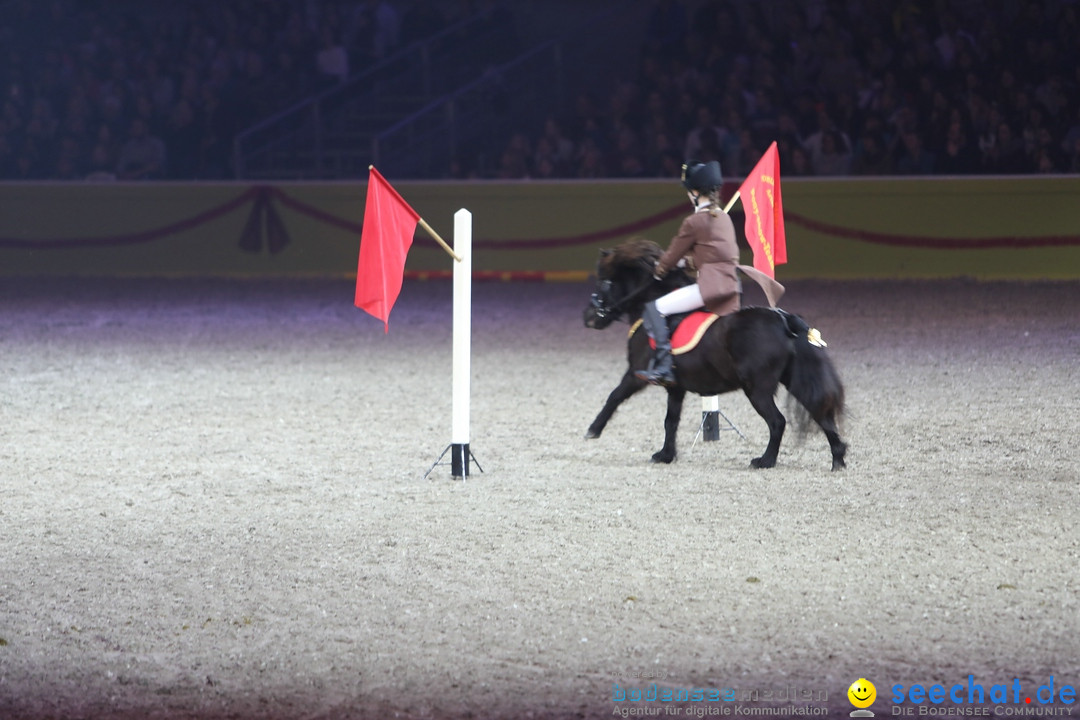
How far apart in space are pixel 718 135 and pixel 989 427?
9535 millimetres

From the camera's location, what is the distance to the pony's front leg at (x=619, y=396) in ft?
23.4

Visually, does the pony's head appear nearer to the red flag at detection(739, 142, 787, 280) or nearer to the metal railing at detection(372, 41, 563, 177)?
the red flag at detection(739, 142, 787, 280)

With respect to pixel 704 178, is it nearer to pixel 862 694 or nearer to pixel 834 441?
pixel 834 441

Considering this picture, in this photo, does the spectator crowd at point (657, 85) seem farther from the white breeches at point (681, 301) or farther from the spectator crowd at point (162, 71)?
the white breeches at point (681, 301)

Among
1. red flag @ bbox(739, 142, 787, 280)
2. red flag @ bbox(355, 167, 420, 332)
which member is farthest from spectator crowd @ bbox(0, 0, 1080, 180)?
red flag @ bbox(355, 167, 420, 332)

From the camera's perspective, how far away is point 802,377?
6.65m

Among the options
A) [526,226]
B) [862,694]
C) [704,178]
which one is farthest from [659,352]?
[526,226]

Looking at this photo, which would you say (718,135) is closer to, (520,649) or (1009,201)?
(1009,201)

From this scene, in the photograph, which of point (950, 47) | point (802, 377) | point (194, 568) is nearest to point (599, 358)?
point (802, 377)

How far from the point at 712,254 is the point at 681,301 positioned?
0.32 m

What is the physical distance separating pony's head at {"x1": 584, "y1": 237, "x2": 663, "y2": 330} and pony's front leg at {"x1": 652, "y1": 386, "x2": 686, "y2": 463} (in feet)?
1.71

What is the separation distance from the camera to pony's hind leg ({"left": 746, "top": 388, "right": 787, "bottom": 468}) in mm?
6738

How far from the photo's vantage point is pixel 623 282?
7.18m

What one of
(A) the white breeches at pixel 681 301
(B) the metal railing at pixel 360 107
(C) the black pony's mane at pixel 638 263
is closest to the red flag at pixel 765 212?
(C) the black pony's mane at pixel 638 263
